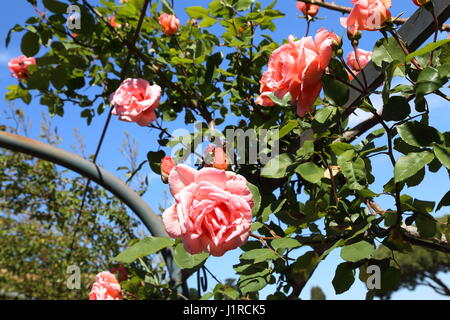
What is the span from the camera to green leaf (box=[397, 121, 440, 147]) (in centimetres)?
72

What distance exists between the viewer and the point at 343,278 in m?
0.87

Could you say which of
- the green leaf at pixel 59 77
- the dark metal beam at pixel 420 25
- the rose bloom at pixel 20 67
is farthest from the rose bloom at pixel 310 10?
the rose bloom at pixel 20 67

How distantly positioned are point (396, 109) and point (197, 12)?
0.83 metres

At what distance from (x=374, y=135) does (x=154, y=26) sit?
111 centimetres

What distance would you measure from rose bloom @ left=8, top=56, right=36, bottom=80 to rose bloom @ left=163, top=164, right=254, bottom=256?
5.24 feet

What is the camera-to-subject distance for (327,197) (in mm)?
955

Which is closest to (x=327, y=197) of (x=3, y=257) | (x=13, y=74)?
Result: (x=13, y=74)

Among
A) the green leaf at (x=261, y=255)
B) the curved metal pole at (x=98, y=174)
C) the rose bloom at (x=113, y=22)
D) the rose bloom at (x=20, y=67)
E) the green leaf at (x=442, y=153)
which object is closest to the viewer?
the green leaf at (x=442, y=153)

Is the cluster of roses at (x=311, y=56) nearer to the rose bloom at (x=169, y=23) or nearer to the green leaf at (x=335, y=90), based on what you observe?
the green leaf at (x=335, y=90)

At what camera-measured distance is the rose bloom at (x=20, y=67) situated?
205 centimetres

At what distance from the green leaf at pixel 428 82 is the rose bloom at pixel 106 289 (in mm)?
1228

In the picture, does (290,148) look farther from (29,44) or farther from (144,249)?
(29,44)

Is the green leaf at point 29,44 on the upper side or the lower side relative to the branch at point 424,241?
upper

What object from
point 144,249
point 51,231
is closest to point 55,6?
point 144,249
